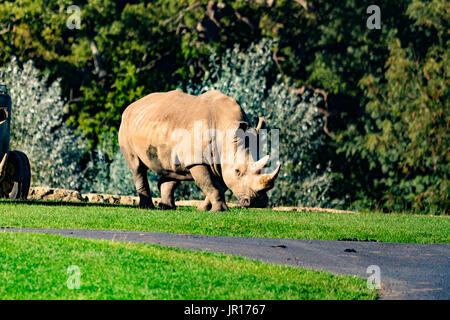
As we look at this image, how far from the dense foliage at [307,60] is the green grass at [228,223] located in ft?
36.7

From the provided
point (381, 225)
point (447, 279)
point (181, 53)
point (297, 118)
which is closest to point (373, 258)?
point (447, 279)

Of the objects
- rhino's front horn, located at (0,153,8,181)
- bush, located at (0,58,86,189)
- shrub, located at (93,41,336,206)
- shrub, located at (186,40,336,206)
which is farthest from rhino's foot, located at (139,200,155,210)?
bush, located at (0,58,86,189)

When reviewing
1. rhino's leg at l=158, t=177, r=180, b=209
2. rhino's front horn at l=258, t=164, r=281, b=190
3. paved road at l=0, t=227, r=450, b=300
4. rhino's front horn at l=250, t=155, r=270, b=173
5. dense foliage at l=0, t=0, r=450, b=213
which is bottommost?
paved road at l=0, t=227, r=450, b=300

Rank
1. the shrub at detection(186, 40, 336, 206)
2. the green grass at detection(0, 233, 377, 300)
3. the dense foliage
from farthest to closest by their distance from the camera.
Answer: the dense foliage → the shrub at detection(186, 40, 336, 206) → the green grass at detection(0, 233, 377, 300)

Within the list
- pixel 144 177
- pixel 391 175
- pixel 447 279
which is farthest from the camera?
pixel 391 175

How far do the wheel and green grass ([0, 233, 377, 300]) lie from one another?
8164mm

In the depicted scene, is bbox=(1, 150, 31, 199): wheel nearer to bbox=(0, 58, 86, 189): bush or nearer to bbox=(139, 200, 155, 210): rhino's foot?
bbox=(139, 200, 155, 210): rhino's foot

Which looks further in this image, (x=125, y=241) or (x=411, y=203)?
(x=411, y=203)

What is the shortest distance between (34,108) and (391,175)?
11326mm

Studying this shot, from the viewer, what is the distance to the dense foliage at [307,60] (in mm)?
28000

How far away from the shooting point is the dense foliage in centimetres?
2800

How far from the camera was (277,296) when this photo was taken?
8805 millimetres
